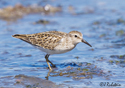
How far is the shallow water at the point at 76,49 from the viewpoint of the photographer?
8.71 meters

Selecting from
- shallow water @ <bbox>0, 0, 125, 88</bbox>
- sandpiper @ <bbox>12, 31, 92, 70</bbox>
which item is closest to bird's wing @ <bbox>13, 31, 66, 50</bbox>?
sandpiper @ <bbox>12, 31, 92, 70</bbox>

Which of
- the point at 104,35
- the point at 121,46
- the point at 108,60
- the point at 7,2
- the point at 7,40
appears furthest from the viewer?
the point at 7,2

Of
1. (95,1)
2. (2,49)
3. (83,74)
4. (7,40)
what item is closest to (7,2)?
(95,1)

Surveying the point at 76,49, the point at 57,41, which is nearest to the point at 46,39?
the point at 57,41

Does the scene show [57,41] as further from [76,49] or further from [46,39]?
[76,49]

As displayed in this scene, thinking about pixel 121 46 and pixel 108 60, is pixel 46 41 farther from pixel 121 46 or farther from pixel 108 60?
pixel 121 46

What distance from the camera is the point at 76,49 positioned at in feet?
39.8

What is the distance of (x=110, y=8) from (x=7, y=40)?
35.5 feet

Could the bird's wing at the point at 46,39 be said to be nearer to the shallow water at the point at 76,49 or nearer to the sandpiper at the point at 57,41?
the sandpiper at the point at 57,41

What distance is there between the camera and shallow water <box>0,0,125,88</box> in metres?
8.71

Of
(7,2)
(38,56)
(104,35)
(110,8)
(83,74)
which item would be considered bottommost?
(83,74)

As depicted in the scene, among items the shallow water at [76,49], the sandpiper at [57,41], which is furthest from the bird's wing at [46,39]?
the shallow water at [76,49]

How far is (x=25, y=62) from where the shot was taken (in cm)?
1025

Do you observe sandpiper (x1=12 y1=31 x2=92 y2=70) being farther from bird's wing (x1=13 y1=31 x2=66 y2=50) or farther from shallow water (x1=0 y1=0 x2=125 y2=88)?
shallow water (x1=0 y1=0 x2=125 y2=88)
